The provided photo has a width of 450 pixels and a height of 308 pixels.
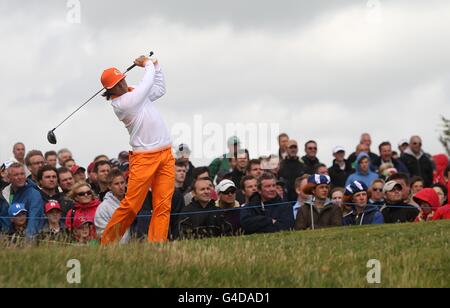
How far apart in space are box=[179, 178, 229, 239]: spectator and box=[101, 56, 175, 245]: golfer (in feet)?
4.26

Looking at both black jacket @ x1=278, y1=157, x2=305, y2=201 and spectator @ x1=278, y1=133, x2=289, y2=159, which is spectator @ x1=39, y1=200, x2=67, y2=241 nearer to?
black jacket @ x1=278, y1=157, x2=305, y2=201

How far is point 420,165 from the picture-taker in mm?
25312

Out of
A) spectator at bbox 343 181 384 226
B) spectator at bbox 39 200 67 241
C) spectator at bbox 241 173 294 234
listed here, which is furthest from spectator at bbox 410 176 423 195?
spectator at bbox 39 200 67 241

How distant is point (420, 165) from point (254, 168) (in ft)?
21.4

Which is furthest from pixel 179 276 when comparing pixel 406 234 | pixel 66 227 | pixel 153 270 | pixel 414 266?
Result: pixel 66 227

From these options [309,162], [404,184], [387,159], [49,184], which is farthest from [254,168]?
[387,159]

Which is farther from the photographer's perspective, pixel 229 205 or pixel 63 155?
pixel 63 155

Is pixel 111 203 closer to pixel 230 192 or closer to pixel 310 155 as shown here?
pixel 230 192

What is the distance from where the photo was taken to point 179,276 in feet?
33.1

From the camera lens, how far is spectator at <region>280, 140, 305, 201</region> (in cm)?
2252

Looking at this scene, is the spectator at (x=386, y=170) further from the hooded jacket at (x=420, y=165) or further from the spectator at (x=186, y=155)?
the spectator at (x=186, y=155)

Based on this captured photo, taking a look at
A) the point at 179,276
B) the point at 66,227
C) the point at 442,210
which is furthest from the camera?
the point at 442,210
